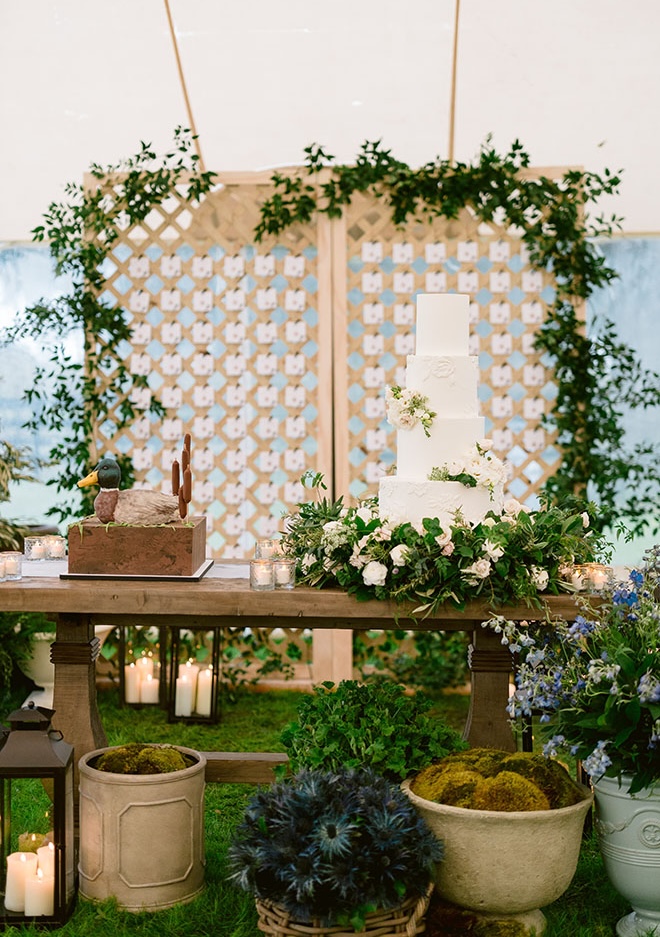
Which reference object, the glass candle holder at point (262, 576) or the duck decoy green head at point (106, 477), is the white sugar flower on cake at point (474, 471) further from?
the duck decoy green head at point (106, 477)

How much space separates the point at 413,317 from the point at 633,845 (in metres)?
2.85

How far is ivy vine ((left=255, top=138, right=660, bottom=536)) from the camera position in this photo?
15.2 feet

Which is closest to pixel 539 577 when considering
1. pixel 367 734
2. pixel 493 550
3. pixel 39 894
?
pixel 493 550

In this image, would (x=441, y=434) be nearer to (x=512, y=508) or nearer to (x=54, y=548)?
(x=512, y=508)

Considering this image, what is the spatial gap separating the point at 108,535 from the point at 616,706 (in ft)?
4.21

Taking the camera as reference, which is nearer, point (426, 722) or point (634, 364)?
point (426, 722)

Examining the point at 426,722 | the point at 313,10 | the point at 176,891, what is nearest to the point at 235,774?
the point at 176,891

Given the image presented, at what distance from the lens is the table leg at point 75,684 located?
287 centimetres

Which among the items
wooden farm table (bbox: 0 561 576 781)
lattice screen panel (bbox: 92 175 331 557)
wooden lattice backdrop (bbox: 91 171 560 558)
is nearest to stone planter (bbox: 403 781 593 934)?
wooden farm table (bbox: 0 561 576 781)

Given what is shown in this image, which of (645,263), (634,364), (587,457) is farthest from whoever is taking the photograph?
(645,263)

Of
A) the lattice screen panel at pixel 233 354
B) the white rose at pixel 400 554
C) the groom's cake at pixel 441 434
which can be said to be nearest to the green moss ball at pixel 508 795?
the white rose at pixel 400 554

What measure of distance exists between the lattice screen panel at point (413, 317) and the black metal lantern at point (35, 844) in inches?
95.0

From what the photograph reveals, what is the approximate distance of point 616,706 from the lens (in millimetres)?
2346

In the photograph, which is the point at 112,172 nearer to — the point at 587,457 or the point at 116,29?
the point at 116,29
